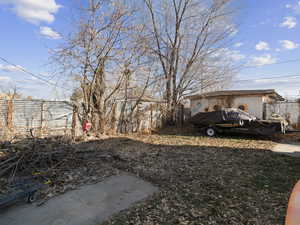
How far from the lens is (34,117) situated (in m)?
6.42

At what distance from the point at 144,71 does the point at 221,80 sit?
5.89m

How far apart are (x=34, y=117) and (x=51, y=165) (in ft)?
11.5

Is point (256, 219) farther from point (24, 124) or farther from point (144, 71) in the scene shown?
point (144, 71)

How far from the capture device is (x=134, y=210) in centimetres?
249

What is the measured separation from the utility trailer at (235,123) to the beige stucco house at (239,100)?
3.69m

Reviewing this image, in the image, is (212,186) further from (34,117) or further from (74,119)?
(34,117)

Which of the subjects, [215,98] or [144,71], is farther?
[215,98]

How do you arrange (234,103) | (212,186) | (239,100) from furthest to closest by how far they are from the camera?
(234,103)
(239,100)
(212,186)

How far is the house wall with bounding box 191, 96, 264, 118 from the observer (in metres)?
11.6

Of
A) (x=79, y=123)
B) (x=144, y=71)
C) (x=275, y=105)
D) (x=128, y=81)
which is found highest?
(x=144, y=71)

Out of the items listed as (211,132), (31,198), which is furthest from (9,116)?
(211,132)

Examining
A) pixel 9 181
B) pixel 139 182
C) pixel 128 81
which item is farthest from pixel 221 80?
pixel 9 181

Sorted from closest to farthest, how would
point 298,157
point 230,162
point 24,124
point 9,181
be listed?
point 9,181
point 230,162
point 298,157
point 24,124

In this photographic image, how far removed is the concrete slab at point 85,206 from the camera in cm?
229
